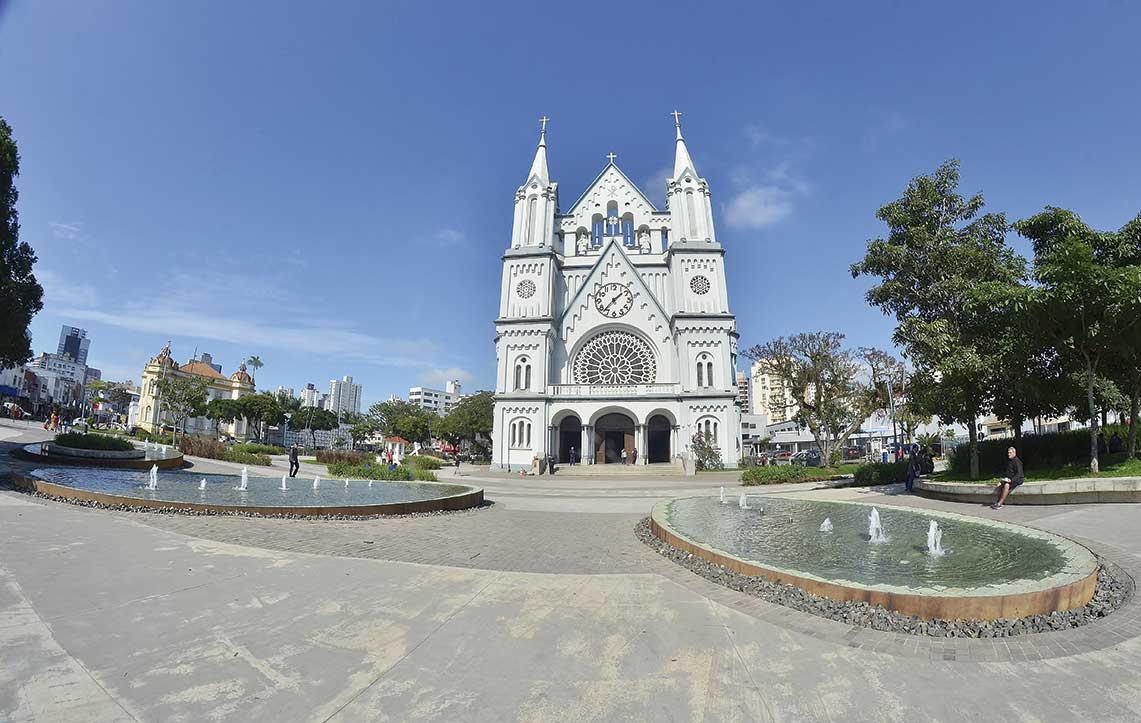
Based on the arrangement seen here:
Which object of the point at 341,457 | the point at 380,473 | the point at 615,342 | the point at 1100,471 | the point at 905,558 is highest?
the point at 615,342

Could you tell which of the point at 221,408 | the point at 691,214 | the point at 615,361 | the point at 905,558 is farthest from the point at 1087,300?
the point at 221,408

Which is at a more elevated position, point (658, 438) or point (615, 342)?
point (615, 342)

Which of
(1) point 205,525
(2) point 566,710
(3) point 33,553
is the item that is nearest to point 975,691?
(2) point 566,710

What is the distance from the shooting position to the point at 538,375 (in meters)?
41.7

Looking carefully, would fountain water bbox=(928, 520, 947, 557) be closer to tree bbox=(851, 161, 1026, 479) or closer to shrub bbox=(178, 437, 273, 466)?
tree bbox=(851, 161, 1026, 479)

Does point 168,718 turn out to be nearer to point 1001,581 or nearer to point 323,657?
point 323,657

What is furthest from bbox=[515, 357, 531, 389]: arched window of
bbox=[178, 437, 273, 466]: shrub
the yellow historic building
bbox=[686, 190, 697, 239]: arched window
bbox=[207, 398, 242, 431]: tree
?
the yellow historic building

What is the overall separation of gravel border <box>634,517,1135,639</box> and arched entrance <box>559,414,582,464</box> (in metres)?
38.2

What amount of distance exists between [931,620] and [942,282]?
55.1 ft

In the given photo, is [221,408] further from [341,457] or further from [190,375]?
[341,457]

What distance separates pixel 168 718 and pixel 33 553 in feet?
17.6

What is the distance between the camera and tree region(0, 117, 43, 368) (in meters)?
14.7

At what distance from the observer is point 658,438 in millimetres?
43812

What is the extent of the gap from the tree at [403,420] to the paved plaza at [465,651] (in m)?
55.4
